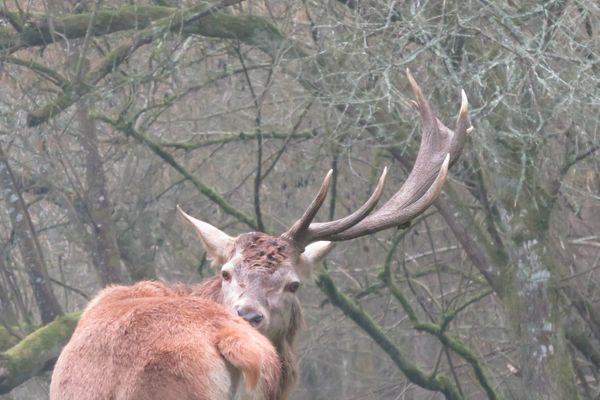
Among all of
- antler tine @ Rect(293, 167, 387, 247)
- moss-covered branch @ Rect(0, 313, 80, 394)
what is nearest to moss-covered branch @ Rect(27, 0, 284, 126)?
moss-covered branch @ Rect(0, 313, 80, 394)

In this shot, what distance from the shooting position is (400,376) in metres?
14.1

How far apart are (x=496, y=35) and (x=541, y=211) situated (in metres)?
1.52

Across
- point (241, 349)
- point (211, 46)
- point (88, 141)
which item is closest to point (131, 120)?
point (88, 141)

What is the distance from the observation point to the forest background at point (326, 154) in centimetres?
988

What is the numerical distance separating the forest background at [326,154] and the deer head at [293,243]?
1.73 meters

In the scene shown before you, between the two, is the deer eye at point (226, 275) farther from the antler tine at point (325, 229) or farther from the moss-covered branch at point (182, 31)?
the moss-covered branch at point (182, 31)

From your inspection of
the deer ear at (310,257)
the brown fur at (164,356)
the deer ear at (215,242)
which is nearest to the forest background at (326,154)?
Result: the deer ear at (310,257)

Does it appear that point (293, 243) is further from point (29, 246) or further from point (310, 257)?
point (29, 246)

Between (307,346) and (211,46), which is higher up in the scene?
(211,46)

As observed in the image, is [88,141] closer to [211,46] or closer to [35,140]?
[35,140]

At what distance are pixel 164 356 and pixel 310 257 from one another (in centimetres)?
274

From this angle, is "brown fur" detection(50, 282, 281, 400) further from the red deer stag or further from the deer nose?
the deer nose

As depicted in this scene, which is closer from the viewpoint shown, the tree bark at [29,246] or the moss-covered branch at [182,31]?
the moss-covered branch at [182,31]

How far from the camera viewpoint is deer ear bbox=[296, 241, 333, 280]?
7178mm
